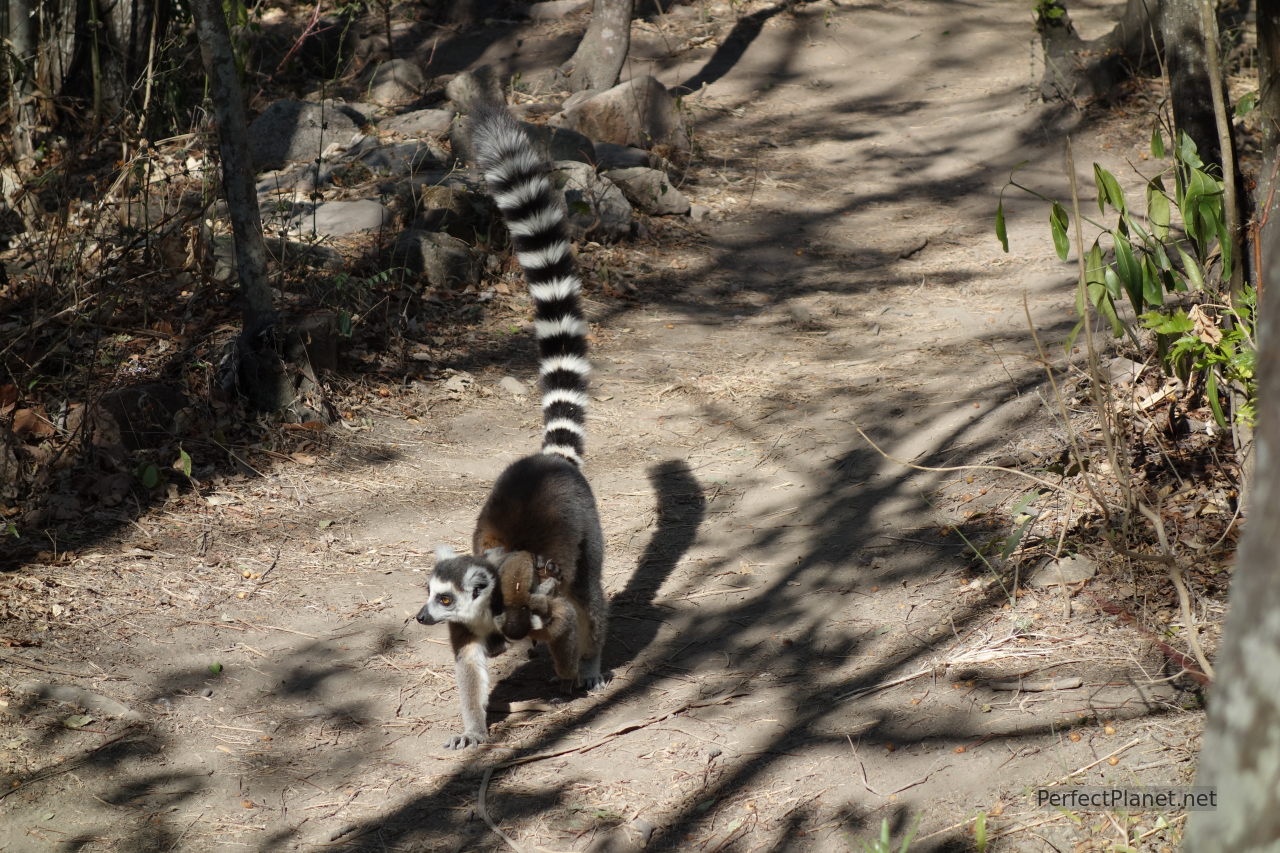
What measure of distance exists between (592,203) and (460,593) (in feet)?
20.6

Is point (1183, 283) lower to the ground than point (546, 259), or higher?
lower

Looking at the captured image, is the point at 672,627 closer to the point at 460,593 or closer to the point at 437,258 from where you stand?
the point at 460,593

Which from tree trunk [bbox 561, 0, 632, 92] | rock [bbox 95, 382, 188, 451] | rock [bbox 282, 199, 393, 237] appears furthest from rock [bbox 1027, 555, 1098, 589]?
tree trunk [bbox 561, 0, 632, 92]

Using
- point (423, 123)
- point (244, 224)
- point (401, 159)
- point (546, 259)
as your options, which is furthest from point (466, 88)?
point (546, 259)

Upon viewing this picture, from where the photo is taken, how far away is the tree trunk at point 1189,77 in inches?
200

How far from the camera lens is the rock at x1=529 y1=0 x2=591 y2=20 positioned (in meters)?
16.6

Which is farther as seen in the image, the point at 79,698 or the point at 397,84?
the point at 397,84

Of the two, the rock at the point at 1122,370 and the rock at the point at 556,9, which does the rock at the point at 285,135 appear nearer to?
the rock at the point at 556,9

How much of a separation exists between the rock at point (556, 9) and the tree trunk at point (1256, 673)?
16.8 m

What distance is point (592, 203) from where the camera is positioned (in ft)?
31.8

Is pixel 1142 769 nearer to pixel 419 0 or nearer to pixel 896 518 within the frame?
pixel 896 518

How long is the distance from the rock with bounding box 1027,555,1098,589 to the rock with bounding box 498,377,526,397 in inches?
161

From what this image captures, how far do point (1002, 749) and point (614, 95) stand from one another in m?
9.78

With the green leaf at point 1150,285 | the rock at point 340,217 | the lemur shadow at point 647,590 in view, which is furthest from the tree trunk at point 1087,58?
the green leaf at point 1150,285
